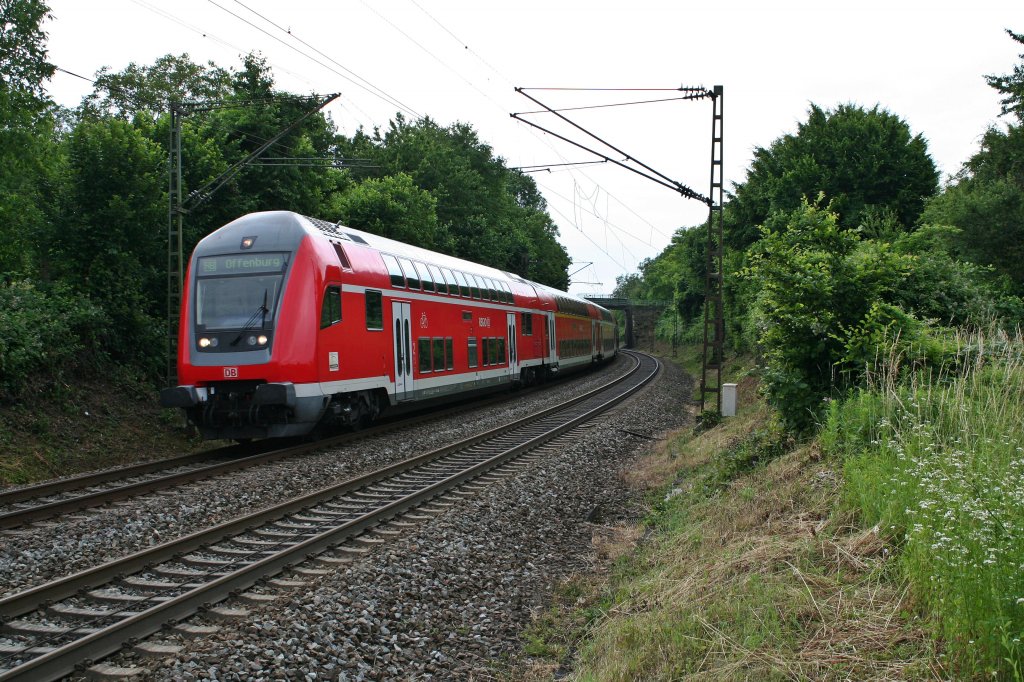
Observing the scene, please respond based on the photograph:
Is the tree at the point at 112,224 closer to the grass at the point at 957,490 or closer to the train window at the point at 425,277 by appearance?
the train window at the point at 425,277

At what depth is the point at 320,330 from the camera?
1256cm

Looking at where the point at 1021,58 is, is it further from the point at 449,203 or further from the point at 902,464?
the point at 449,203

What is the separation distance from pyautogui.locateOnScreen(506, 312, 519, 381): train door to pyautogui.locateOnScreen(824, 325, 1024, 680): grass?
608 inches

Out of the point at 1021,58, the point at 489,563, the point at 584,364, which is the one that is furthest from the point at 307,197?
the point at 1021,58

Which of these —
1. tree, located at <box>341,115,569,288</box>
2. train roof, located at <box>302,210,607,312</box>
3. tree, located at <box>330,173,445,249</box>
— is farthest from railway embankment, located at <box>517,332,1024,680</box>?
tree, located at <box>341,115,569,288</box>

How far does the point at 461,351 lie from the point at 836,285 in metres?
11.2

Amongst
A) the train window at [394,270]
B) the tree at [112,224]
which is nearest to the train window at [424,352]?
the train window at [394,270]

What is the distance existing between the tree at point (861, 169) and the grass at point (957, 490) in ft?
61.1

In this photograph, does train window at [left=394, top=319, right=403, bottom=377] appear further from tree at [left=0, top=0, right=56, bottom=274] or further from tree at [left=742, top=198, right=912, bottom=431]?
tree at [left=0, top=0, right=56, bottom=274]

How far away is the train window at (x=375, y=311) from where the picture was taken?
14352 mm

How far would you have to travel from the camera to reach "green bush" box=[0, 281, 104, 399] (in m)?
12.9

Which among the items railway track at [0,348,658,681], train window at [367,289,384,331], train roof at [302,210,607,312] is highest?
train roof at [302,210,607,312]

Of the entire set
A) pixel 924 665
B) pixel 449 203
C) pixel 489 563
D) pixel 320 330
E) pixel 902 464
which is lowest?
pixel 489 563

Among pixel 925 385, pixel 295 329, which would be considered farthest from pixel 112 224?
pixel 925 385
